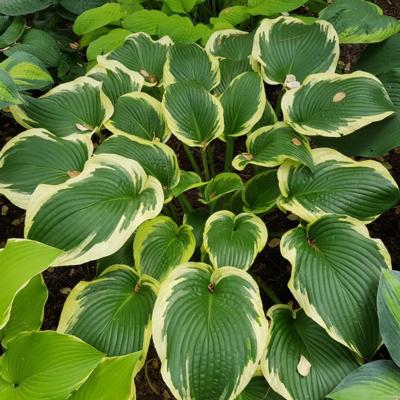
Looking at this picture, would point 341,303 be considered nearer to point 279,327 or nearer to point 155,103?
point 279,327

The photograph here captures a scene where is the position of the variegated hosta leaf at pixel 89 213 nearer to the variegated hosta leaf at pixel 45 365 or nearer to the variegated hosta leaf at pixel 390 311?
A: the variegated hosta leaf at pixel 45 365

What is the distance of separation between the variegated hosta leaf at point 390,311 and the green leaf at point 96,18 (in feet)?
4.67

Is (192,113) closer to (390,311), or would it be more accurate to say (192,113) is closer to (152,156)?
(152,156)

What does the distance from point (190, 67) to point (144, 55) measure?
21cm

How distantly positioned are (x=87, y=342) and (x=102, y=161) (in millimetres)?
452

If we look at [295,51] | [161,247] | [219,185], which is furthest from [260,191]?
[295,51]

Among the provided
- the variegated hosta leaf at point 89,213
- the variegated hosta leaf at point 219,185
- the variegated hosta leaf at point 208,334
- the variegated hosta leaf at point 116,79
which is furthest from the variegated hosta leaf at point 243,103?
the variegated hosta leaf at point 208,334

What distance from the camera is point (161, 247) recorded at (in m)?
1.25

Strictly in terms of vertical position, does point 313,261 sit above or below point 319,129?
below

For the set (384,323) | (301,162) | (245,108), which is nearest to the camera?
(384,323)

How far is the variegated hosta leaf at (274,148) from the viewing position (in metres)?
1.27

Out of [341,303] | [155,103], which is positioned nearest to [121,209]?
[155,103]

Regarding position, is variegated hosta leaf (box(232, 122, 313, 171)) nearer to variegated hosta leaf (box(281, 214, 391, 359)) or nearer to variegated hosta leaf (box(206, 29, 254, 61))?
variegated hosta leaf (box(281, 214, 391, 359))

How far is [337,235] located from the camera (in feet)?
3.82
